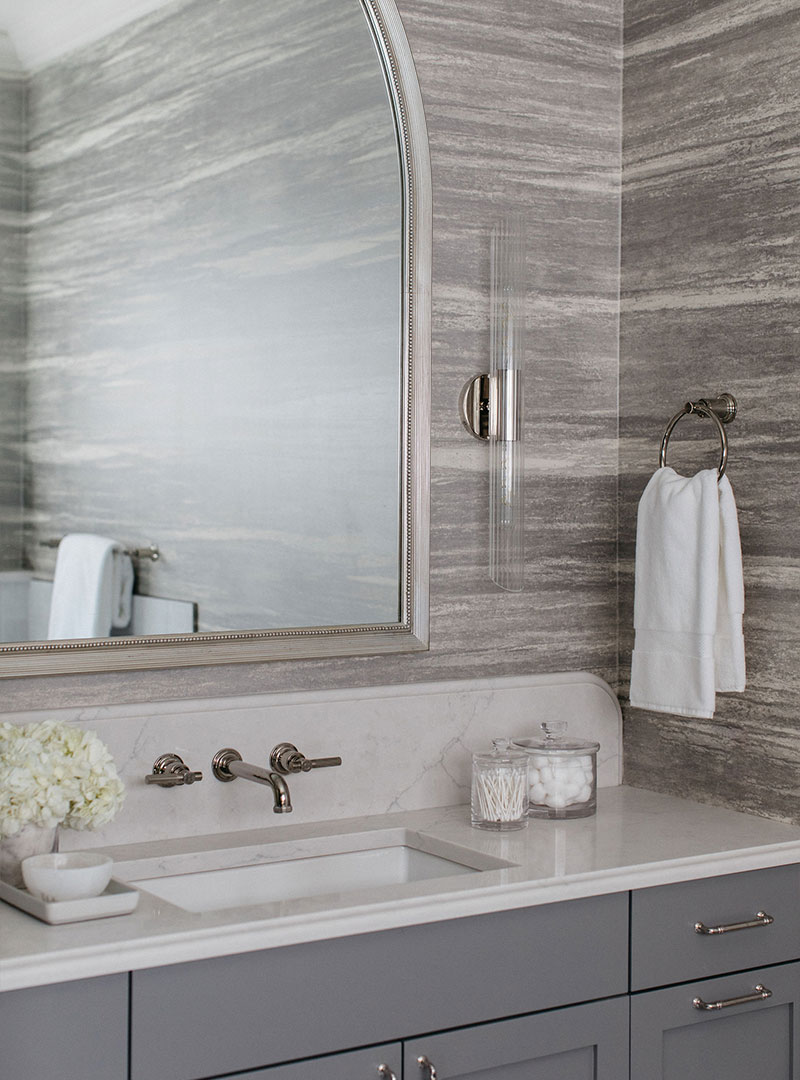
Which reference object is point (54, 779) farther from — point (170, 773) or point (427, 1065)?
point (427, 1065)

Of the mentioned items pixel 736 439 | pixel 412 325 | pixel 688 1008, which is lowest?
pixel 688 1008

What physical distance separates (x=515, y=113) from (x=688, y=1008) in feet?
4.97

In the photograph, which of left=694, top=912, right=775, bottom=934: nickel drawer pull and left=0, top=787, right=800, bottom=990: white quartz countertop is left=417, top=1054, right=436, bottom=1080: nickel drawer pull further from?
left=694, top=912, right=775, bottom=934: nickel drawer pull

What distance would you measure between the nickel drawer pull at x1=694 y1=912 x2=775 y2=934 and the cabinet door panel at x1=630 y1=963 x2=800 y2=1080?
0.08 meters

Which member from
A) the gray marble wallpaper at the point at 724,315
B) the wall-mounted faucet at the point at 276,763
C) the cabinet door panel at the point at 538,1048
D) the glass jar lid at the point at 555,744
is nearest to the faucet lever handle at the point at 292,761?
the wall-mounted faucet at the point at 276,763

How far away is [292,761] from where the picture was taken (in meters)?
2.00

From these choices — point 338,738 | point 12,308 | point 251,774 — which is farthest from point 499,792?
point 12,308

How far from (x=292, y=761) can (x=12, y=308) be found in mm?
780

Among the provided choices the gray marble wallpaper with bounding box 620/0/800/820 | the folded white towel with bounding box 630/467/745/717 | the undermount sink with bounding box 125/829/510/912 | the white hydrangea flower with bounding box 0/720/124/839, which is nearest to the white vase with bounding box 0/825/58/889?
the white hydrangea flower with bounding box 0/720/124/839

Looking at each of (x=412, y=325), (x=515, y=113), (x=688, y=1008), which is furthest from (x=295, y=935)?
(x=515, y=113)

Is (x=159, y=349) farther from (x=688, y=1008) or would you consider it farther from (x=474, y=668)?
(x=688, y=1008)

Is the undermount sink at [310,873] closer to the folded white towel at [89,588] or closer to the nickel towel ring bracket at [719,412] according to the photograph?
the folded white towel at [89,588]

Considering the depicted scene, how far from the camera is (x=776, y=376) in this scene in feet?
7.11

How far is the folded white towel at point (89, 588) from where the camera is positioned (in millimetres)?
1889
